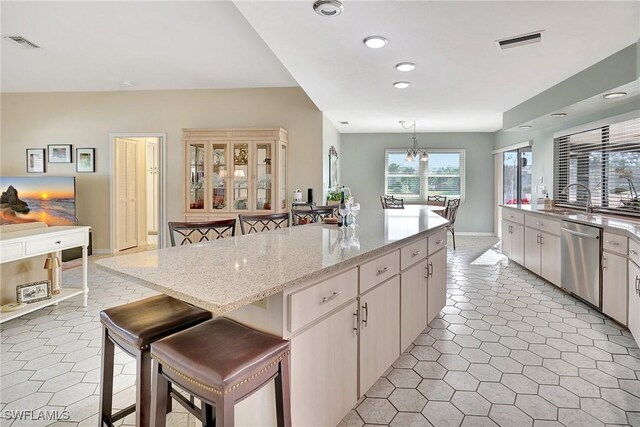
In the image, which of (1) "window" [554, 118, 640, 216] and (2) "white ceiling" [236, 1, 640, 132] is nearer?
(2) "white ceiling" [236, 1, 640, 132]

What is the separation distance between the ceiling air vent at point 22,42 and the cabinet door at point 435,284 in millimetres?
5052

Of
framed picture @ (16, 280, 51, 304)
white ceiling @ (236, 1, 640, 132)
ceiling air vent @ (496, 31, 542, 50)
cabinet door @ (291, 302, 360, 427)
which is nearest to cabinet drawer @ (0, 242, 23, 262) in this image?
framed picture @ (16, 280, 51, 304)

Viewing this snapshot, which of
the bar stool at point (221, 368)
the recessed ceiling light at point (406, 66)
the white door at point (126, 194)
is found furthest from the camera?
the white door at point (126, 194)

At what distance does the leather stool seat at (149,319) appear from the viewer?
144 cm

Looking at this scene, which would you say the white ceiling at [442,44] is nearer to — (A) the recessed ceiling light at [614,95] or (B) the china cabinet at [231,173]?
(A) the recessed ceiling light at [614,95]

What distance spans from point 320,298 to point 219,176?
4417 mm

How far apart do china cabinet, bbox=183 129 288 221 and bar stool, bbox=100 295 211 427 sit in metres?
3.78

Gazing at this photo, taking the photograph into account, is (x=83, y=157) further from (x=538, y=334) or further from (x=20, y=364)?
(x=538, y=334)

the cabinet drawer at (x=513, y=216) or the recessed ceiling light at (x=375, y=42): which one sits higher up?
the recessed ceiling light at (x=375, y=42)

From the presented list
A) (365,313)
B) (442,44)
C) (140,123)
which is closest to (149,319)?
(365,313)

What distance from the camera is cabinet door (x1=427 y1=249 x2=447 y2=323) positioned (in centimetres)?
286

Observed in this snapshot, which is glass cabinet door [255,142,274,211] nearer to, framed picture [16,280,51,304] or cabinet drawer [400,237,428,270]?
framed picture [16,280,51,304]

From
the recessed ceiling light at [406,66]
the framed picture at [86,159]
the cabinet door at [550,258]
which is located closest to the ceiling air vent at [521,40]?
the recessed ceiling light at [406,66]

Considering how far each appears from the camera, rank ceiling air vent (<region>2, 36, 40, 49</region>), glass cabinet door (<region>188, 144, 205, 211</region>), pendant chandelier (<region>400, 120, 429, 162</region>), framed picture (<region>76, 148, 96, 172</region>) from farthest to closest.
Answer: pendant chandelier (<region>400, 120, 429, 162</region>) < framed picture (<region>76, 148, 96, 172</region>) < glass cabinet door (<region>188, 144, 205, 211</region>) < ceiling air vent (<region>2, 36, 40, 49</region>)
